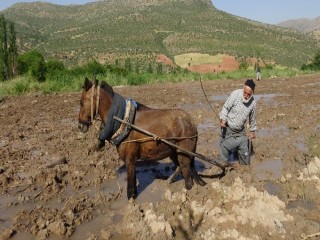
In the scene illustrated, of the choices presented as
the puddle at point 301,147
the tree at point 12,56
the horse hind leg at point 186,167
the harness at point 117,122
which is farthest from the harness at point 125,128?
the tree at point 12,56

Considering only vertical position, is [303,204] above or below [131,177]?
below

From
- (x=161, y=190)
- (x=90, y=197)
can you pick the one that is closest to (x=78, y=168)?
(x=90, y=197)

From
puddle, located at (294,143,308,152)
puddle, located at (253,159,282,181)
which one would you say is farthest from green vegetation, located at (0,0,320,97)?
puddle, located at (253,159,282,181)

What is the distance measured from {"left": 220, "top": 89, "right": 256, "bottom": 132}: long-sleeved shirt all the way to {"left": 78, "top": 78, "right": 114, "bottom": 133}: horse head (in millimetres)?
2204

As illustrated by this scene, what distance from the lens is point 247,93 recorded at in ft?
20.6

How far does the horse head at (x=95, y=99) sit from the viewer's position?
5520mm

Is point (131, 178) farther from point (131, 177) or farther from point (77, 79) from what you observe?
point (77, 79)

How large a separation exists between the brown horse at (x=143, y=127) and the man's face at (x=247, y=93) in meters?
1.18

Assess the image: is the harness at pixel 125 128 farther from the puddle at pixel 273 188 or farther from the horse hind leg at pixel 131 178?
the puddle at pixel 273 188

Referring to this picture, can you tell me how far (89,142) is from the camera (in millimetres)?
9805

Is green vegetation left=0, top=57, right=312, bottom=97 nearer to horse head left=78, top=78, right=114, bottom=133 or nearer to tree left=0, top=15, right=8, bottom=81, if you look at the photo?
tree left=0, top=15, right=8, bottom=81

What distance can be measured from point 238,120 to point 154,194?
6.53 feet

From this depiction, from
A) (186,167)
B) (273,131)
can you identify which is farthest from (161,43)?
(186,167)

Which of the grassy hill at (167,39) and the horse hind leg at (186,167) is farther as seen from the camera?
the grassy hill at (167,39)
